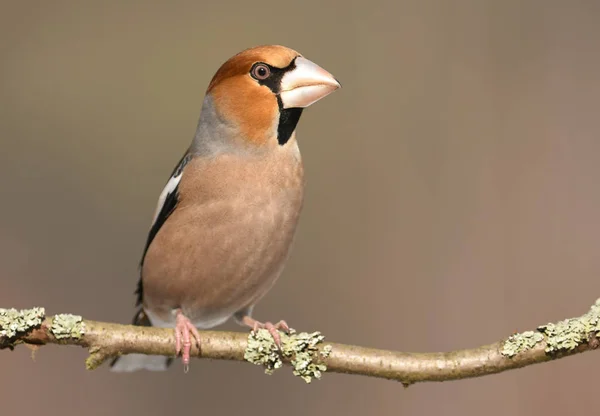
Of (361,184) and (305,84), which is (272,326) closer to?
(305,84)

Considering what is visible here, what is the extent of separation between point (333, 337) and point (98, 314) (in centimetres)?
93

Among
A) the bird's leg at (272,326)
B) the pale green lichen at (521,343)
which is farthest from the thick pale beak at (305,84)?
the pale green lichen at (521,343)

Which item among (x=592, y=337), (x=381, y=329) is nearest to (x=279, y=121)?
(x=592, y=337)

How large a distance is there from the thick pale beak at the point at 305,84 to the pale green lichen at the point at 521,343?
0.61m

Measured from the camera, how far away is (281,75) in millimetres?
1900

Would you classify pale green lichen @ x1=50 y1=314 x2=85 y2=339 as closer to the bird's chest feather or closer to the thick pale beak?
the bird's chest feather

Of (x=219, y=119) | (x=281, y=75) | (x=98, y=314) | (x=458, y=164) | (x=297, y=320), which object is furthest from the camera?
(x=458, y=164)

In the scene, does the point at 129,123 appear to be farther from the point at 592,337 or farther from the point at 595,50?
the point at 592,337

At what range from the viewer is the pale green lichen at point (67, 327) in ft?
5.63

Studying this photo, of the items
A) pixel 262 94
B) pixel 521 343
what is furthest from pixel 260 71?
pixel 521 343

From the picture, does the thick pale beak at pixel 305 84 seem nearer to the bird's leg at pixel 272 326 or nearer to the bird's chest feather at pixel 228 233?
the bird's chest feather at pixel 228 233

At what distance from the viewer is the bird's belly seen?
198 cm

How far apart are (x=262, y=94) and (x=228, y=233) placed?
0.32 m

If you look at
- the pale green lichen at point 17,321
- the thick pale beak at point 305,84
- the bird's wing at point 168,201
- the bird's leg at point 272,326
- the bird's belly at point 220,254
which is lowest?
the pale green lichen at point 17,321
